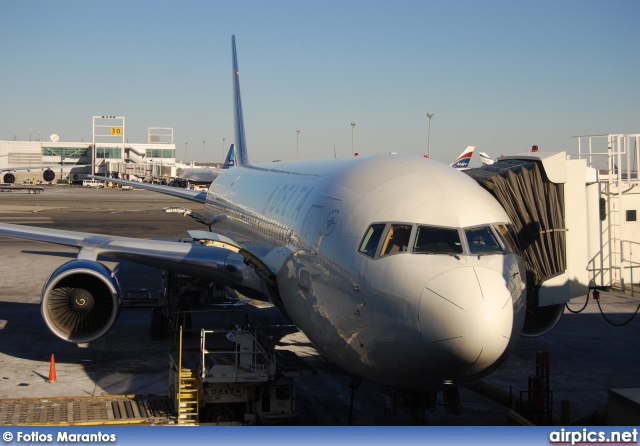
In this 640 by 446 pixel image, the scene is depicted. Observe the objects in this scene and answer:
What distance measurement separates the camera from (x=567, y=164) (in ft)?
47.4

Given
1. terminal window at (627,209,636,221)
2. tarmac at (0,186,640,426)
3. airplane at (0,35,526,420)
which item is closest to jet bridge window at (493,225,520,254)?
airplane at (0,35,526,420)

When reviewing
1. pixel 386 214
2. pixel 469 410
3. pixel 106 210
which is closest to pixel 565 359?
pixel 469 410

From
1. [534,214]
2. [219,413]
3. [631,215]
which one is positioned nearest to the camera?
[219,413]

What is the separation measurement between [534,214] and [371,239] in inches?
204

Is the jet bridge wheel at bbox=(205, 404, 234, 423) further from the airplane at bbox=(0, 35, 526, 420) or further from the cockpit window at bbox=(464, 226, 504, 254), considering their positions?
the cockpit window at bbox=(464, 226, 504, 254)

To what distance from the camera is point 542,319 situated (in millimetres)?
14617

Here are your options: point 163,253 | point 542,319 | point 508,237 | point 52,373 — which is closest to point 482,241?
point 508,237

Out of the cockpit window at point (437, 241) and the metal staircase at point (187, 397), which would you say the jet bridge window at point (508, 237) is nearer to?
the cockpit window at point (437, 241)

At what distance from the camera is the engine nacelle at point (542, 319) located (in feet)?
47.2

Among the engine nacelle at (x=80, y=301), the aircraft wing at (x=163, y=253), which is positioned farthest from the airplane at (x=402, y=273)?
the engine nacelle at (x=80, y=301)

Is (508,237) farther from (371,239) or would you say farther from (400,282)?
(400,282)

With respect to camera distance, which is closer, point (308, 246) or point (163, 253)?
point (308, 246)

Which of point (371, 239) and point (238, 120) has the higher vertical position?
point (238, 120)

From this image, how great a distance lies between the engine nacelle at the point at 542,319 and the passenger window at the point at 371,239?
527 centimetres
